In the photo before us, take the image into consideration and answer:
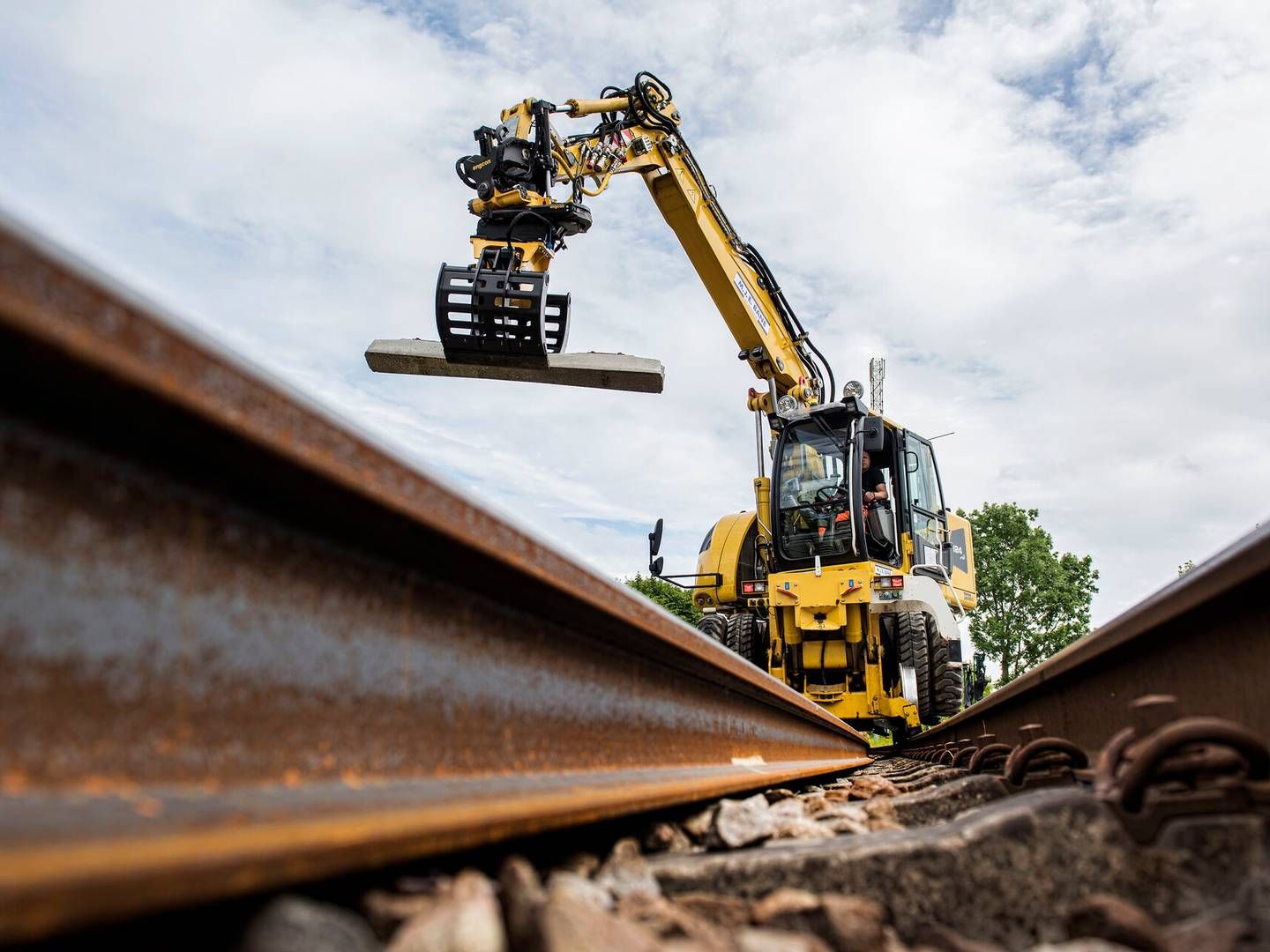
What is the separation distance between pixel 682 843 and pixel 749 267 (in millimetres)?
10040

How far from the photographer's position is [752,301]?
11289mm

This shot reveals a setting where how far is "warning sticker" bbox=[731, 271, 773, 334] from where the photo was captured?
36.2ft

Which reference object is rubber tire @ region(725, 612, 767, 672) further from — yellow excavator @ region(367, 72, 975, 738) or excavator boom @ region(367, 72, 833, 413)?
excavator boom @ region(367, 72, 833, 413)

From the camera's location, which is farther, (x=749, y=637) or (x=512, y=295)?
(x=749, y=637)

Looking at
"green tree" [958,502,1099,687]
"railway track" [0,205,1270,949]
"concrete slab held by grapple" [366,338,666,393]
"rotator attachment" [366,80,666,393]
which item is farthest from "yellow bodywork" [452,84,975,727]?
"green tree" [958,502,1099,687]

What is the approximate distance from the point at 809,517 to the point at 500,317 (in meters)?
5.98

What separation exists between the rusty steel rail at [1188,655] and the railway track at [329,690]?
12mm

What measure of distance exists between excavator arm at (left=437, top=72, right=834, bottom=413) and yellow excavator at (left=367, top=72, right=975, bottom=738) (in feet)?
0.08

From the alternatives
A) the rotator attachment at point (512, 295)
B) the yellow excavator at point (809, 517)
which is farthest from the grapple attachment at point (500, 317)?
the yellow excavator at point (809, 517)

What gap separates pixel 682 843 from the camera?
6.93 feet

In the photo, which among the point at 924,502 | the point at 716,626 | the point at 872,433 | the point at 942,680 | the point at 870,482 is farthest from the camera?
the point at 716,626

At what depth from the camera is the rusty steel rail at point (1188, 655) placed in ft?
5.51

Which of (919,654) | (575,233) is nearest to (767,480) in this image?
(919,654)

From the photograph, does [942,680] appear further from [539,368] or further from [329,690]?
[329,690]
